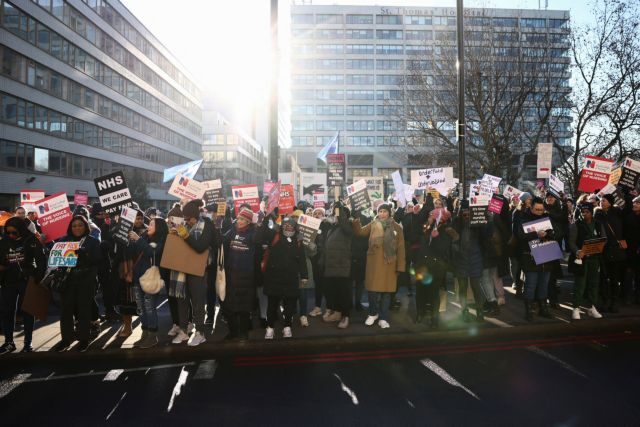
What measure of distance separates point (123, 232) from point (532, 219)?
6.63 meters

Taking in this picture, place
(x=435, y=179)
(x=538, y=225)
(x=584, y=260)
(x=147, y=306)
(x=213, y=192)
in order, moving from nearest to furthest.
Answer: (x=147, y=306) → (x=538, y=225) → (x=584, y=260) → (x=213, y=192) → (x=435, y=179)

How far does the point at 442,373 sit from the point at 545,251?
3186 mm

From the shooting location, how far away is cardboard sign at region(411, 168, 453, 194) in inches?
444

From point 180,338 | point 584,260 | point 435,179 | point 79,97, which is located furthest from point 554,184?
point 79,97

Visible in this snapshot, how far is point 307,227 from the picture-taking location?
7.31 m

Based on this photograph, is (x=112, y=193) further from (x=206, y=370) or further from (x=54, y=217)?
(x=206, y=370)

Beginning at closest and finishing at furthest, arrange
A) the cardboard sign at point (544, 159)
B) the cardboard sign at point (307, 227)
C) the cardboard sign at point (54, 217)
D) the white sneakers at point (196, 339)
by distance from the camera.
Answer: the white sneakers at point (196, 339) → the cardboard sign at point (307, 227) → the cardboard sign at point (54, 217) → the cardboard sign at point (544, 159)

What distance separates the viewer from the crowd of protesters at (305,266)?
21.3ft

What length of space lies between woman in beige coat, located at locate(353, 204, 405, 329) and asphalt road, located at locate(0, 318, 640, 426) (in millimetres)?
801

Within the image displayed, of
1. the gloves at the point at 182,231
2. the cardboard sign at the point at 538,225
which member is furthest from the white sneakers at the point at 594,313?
the gloves at the point at 182,231

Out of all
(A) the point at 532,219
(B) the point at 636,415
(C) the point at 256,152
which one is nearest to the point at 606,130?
(A) the point at 532,219

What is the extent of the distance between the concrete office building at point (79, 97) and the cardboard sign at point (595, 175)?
107ft

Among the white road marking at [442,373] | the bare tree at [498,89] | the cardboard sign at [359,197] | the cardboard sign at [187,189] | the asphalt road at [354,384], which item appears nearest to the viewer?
the asphalt road at [354,384]

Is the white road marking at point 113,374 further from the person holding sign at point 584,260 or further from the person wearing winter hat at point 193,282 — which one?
the person holding sign at point 584,260
